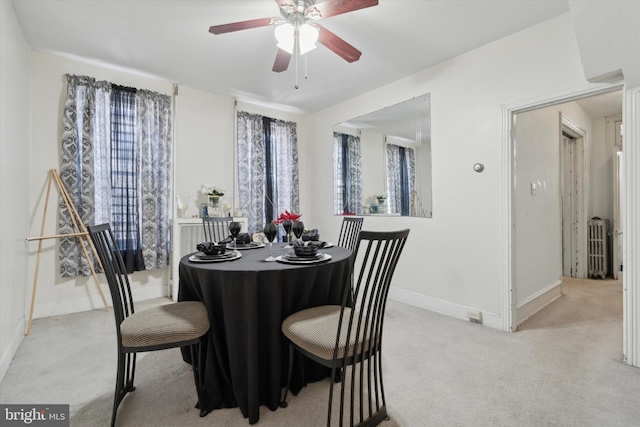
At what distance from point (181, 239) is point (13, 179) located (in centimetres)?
176

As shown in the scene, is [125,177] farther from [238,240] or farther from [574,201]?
[574,201]

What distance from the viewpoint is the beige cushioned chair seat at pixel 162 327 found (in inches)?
59.2

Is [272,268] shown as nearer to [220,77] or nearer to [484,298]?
[484,298]

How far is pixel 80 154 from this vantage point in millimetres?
3219

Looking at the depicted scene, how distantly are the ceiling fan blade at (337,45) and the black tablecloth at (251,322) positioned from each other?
1.66 m

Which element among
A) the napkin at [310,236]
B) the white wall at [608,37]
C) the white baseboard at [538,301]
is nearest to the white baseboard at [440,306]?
the white baseboard at [538,301]

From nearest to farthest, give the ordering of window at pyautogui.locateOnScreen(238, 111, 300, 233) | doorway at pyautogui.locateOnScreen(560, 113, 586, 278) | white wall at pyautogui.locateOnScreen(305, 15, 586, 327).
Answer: white wall at pyautogui.locateOnScreen(305, 15, 586, 327) < window at pyautogui.locateOnScreen(238, 111, 300, 233) < doorway at pyautogui.locateOnScreen(560, 113, 586, 278)

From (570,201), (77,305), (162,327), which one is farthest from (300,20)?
(570,201)

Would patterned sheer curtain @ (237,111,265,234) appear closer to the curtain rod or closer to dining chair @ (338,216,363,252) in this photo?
the curtain rod

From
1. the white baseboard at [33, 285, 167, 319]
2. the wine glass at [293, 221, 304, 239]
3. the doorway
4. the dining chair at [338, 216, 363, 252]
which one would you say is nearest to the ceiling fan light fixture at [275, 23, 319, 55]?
the wine glass at [293, 221, 304, 239]

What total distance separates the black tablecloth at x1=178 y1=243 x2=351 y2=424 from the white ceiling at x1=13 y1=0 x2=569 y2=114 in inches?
80.2

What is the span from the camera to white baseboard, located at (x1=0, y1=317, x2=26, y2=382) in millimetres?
1998

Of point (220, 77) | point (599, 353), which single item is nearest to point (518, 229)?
point (599, 353)

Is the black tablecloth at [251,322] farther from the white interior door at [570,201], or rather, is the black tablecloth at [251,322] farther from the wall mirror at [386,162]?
the white interior door at [570,201]
